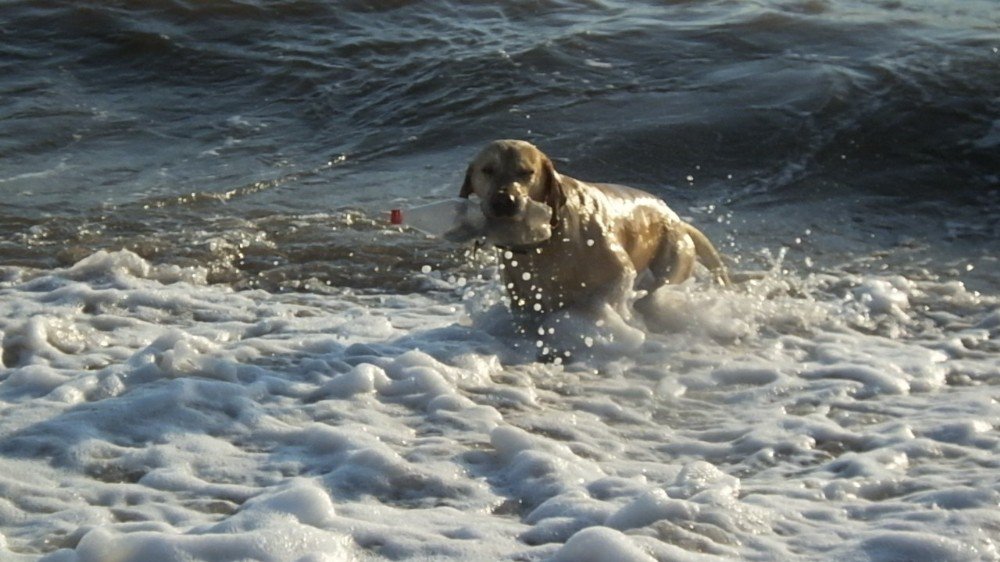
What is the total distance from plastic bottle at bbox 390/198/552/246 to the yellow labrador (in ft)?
0.15

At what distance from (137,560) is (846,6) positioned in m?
12.8

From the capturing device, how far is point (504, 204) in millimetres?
6891

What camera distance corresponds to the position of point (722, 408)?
6.28m

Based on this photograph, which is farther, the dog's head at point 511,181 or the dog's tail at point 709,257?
the dog's tail at point 709,257

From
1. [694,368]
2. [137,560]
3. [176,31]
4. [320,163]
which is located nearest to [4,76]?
[176,31]

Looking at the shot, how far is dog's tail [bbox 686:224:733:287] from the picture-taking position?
27.4ft

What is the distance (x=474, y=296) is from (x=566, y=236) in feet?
3.20

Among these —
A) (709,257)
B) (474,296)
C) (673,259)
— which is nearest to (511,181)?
(474,296)

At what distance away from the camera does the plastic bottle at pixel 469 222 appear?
6977 millimetres

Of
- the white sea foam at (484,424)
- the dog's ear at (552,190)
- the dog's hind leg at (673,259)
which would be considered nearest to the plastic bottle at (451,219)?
the dog's ear at (552,190)

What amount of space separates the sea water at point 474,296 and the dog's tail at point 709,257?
0.27 meters

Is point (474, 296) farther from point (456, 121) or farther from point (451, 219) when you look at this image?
point (456, 121)

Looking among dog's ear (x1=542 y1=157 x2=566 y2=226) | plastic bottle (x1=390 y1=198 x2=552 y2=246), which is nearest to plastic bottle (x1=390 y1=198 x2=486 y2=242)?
plastic bottle (x1=390 y1=198 x2=552 y2=246)

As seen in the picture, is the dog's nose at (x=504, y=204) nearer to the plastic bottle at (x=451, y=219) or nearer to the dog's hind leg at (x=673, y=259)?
the plastic bottle at (x=451, y=219)
